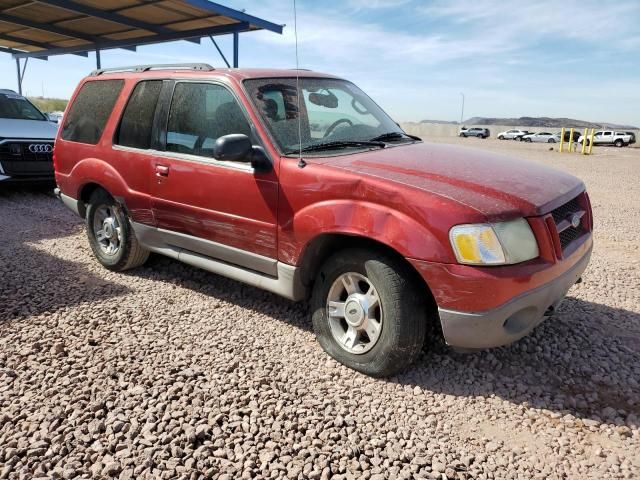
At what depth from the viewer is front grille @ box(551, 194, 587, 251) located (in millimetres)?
2994

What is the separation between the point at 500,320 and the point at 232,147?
191 cm

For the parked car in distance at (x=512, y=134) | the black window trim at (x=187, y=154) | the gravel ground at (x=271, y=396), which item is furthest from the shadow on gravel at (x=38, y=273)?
the parked car in distance at (x=512, y=134)

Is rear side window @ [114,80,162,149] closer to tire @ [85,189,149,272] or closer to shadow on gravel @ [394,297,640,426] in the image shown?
tire @ [85,189,149,272]

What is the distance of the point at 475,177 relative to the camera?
304cm

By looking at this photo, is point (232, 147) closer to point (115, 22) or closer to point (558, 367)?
point (558, 367)

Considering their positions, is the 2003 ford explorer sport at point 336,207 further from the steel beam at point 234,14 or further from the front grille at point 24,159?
the steel beam at point 234,14

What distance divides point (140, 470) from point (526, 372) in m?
2.39

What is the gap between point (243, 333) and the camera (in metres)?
3.75

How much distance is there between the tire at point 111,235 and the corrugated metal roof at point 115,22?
6.09m

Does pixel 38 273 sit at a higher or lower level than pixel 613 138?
lower

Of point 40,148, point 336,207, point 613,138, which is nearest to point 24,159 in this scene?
point 40,148

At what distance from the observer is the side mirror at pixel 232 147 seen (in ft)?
10.5

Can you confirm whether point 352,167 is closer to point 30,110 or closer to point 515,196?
point 515,196

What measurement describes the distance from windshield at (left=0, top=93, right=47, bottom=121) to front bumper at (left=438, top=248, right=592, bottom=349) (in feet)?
31.2
